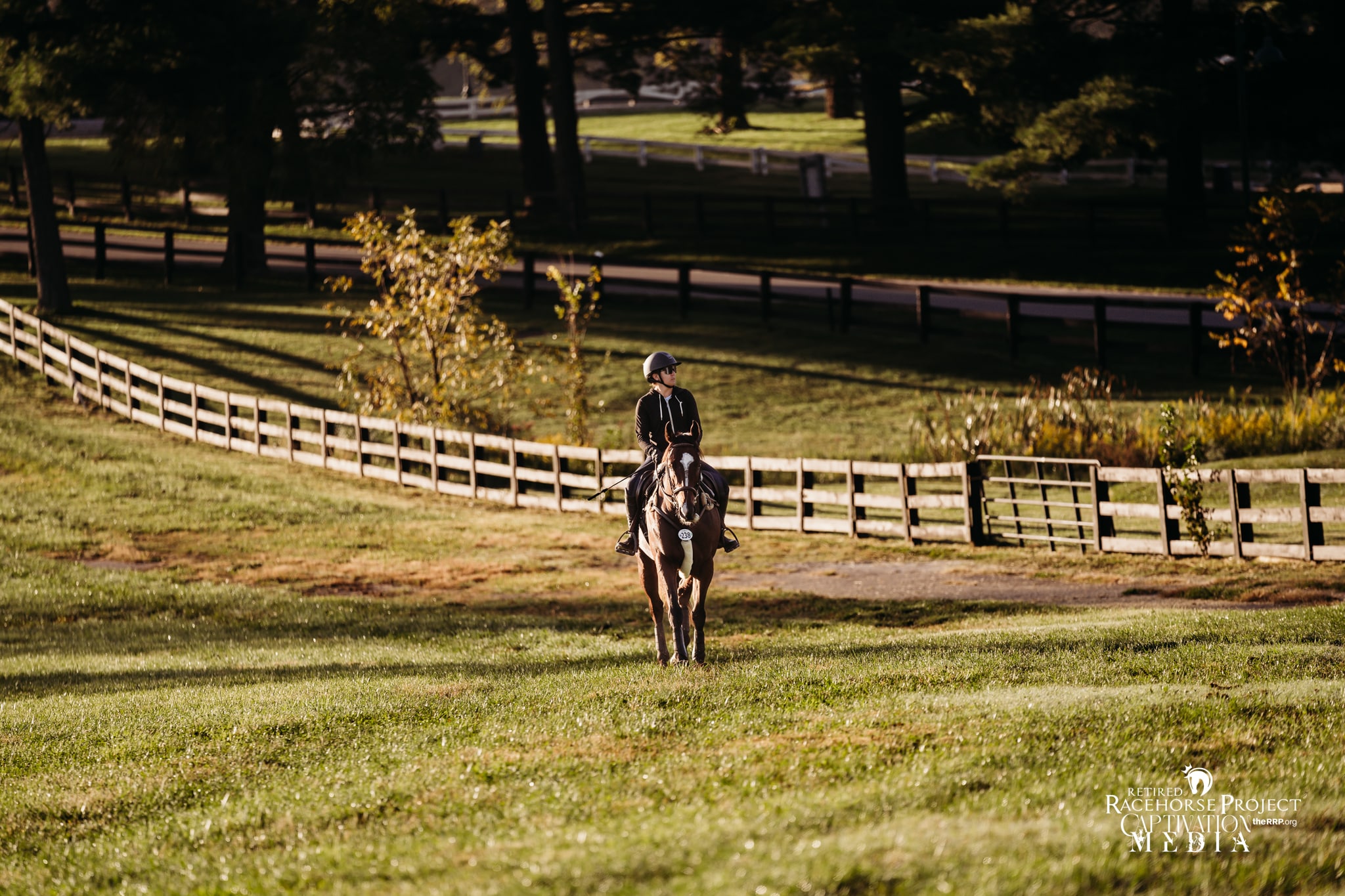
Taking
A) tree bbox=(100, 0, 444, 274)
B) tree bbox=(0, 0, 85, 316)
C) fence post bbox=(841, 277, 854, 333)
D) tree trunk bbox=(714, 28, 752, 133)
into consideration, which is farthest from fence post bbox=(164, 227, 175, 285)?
fence post bbox=(841, 277, 854, 333)

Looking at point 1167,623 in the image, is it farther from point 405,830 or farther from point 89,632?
point 89,632

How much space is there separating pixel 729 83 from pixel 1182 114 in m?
18.9

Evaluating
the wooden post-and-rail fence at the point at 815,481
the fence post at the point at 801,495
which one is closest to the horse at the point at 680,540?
the wooden post-and-rail fence at the point at 815,481

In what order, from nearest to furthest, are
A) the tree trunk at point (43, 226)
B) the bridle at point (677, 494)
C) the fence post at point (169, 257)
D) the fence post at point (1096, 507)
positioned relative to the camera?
the bridle at point (677, 494) < the fence post at point (1096, 507) < the tree trunk at point (43, 226) < the fence post at point (169, 257)

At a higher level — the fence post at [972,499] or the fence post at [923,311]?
the fence post at [923,311]

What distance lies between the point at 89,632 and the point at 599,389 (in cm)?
1555

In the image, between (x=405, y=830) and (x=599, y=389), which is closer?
(x=405, y=830)

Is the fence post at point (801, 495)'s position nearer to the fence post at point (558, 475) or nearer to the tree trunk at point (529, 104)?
the fence post at point (558, 475)

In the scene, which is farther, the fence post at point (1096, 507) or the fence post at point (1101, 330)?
the fence post at point (1101, 330)

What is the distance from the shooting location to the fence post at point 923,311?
3284 centimetres

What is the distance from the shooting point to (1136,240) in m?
43.5

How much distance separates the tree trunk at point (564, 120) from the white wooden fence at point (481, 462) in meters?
19.1

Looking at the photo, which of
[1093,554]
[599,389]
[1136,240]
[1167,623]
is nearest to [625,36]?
[1136,240]

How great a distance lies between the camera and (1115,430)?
23.0 metres
